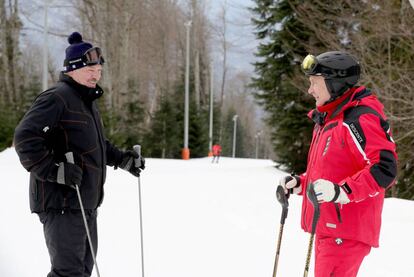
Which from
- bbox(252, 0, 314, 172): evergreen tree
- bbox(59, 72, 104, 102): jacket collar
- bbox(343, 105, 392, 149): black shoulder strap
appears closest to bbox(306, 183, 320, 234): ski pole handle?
bbox(343, 105, 392, 149): black shoulder strap

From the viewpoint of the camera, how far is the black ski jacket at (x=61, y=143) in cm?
276

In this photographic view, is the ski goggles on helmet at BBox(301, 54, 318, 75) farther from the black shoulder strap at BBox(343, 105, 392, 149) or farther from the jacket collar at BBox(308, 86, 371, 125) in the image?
the black shoulder strap at BBox(343, 105, 392, 149)

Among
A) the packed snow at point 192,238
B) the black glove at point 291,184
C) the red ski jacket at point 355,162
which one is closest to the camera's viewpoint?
the red ski jacket at point 355,162

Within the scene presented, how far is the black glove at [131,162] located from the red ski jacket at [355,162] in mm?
1726

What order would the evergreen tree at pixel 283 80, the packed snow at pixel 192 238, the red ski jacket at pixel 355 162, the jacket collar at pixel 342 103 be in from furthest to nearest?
1. the evergreen tree at pixel 283 80
2. the packed snow at pixel 192 238
3. the jacket collar at pixel 342 103
4. the red ski jacket at pixel 355 162

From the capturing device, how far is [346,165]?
8.04 feet

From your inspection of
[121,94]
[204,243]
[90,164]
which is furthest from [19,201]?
[121,94]

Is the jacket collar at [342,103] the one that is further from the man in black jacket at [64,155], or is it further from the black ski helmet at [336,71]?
the man in black jacket at [64,155]

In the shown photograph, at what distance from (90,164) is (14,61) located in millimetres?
32827

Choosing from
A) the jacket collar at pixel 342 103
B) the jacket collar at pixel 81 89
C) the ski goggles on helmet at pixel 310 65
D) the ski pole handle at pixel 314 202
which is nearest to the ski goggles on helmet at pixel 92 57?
the jacket collar at pixel 81 89

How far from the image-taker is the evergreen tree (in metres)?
16.1

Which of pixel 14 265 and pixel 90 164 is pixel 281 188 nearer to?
pixel 90 164

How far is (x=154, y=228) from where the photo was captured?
602cm

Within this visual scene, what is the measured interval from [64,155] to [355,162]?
187cm
